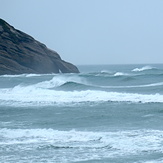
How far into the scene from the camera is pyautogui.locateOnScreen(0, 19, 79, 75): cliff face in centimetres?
5297

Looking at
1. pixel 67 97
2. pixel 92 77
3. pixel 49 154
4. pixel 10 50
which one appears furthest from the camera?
pixel 10 50

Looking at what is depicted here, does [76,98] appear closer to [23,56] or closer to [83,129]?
[83,129]

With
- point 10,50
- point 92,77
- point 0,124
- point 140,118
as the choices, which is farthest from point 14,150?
point 10,50

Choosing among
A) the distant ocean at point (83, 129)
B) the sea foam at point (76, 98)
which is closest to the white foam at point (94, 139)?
the distant ocean at point (83, 129)

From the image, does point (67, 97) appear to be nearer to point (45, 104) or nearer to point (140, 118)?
point (45, 104)

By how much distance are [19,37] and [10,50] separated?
251 cm

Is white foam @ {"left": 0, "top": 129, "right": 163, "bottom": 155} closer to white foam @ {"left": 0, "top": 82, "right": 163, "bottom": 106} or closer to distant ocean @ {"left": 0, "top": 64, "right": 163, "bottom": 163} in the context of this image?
distant ocean @ {"left": 0, "top": 64, "right": 163, "bottom": 163}

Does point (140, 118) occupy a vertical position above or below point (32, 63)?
below

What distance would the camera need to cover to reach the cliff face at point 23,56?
53.0 meters

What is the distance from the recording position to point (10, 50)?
176 ft

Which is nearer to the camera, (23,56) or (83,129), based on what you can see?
(83,129)

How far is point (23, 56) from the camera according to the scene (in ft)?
174

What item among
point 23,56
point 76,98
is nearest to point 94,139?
point 76,98

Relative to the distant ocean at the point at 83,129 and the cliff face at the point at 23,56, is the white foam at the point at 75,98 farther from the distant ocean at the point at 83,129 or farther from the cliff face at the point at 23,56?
the cliff face at the point at 23,56
